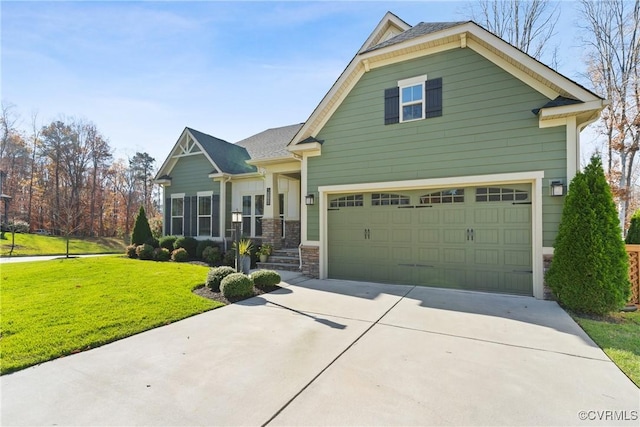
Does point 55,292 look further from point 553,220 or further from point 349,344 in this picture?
point 553,220

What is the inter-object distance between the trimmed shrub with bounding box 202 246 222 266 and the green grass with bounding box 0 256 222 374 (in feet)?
7.33

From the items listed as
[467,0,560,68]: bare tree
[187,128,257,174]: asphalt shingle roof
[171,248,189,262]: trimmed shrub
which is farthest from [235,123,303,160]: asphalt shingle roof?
[467,0,560,68]: bare tree

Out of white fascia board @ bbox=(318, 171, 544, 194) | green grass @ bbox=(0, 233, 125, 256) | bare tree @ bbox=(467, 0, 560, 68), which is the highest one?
bare tree @ bbox=(467, 0, 560, 68)

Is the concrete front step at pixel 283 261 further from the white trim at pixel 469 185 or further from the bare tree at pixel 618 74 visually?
the bare tree at pixel 618 74

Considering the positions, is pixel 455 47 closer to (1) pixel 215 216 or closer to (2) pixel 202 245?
(1) pixel 215 216

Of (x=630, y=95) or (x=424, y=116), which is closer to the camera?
(x=424, y=116)

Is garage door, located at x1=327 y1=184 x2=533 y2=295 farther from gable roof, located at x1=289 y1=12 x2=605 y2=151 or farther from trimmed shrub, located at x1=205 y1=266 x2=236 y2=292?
trimmed shrub, located at x1=205 y1=266 x2=236 y2=292

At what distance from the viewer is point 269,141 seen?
15.1 meters

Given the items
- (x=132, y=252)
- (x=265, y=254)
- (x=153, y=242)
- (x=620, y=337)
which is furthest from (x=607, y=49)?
(x=132, y=252)

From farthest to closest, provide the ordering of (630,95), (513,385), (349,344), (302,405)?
(630,95)
(349,344)
(513,385)
(302,405)

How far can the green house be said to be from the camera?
21.0 feet

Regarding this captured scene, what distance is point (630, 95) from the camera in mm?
13375

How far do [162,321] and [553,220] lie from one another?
7792mm

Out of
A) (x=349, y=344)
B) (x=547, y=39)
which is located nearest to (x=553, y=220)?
(x=349, y=344)
